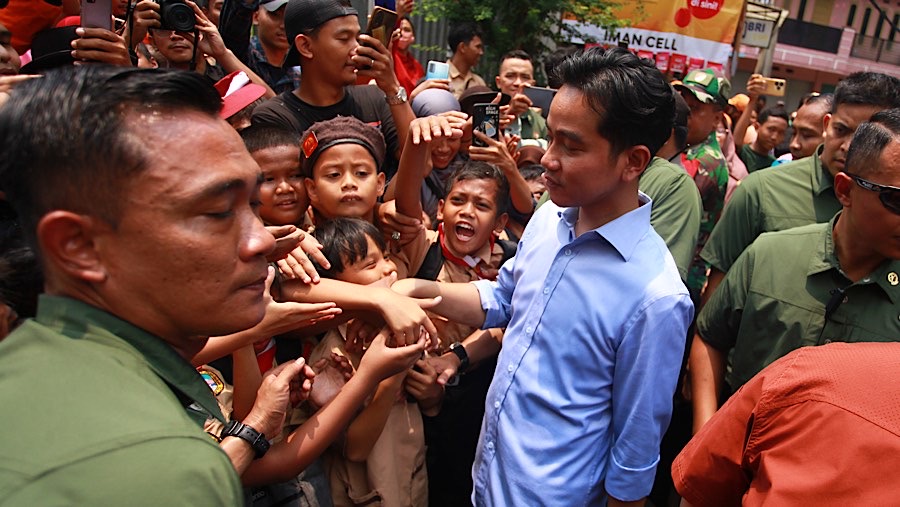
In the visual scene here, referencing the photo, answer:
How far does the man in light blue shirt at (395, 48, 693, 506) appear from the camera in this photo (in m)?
1.71

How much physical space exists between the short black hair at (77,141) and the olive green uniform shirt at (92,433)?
202mm

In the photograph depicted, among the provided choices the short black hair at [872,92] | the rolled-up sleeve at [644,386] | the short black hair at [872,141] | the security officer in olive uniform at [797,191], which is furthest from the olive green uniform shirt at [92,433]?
the short black hair at [872,92]

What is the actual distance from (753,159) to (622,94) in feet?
18.2

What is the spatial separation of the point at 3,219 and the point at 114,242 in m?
1.40

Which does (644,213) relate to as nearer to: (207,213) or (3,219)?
(207,213)

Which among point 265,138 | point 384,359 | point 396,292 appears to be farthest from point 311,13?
point 384,359

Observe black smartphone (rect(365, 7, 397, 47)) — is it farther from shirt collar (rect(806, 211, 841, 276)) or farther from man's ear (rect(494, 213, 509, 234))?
shirt collar (rect(806, 211, 841, 276))

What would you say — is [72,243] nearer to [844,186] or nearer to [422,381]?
[422,381]

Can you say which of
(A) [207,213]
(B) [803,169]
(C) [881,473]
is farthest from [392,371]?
(B) [803,169]

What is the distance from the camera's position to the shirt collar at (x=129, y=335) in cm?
91

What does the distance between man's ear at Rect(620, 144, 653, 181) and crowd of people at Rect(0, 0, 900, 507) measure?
11mm

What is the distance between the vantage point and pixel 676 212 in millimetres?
2746

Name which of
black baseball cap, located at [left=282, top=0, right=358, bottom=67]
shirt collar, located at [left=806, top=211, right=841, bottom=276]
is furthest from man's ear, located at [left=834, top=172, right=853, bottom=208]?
black baseball cap, located at [left=282, top=0, right=358, bottom=67]

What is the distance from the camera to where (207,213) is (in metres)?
0.98
